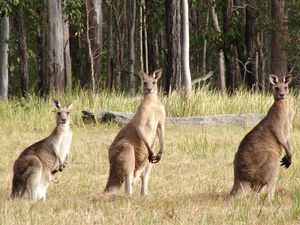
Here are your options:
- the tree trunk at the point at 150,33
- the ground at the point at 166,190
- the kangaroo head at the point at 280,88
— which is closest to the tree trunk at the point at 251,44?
the tree trunk at the point at 150,33

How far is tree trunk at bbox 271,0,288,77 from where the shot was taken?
24.4 m

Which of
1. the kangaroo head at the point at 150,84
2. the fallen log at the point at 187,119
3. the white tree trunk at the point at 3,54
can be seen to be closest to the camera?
the kangaroo head at the point at 150,84

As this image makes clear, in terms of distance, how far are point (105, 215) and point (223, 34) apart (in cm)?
1853

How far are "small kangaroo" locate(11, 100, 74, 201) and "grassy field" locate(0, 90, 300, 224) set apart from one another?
19cm

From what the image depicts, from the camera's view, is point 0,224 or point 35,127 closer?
point 0,224

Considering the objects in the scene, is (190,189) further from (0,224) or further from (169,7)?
(169,7)

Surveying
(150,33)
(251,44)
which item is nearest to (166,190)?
(251,44)

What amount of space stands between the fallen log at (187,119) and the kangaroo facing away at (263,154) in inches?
297

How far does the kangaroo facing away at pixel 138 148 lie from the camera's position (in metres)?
7.86

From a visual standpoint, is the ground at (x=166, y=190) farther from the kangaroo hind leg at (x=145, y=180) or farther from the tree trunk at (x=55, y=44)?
the tree trunk at (x=55, y=44)

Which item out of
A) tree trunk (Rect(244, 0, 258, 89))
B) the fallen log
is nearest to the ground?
the fallen log

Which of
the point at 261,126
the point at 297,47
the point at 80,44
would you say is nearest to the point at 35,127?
the point at 261,126

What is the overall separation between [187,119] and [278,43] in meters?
10.8

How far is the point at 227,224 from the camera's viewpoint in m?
6.32
